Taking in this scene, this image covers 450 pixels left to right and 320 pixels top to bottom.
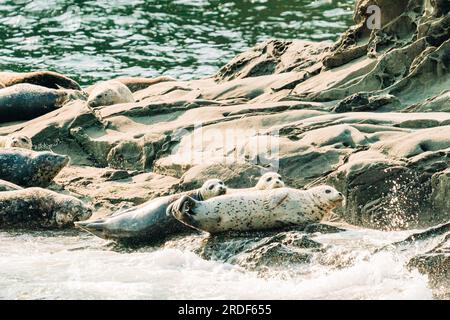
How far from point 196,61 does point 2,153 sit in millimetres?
8074

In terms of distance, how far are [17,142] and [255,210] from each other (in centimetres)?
391

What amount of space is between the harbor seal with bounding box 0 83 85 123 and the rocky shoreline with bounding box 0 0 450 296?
0.21 meters

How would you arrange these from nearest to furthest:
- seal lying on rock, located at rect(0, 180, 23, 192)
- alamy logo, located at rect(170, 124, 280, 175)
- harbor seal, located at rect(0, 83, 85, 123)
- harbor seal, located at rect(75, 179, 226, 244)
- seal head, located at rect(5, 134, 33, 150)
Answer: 1. harbor seal, located at rect(75, 179, 226, 244)
2. alamy logo, located at rect(170, 124, 280, 175)
3. seal lying on rock, located at rect(0, 180, 23, 192)
4. seal head, located at rect(5, 134, 33, 150)
5. harbor seal, located at rect(0, 83, 85, 123)

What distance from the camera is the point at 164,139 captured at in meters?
11.9

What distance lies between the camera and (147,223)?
9.61 metres

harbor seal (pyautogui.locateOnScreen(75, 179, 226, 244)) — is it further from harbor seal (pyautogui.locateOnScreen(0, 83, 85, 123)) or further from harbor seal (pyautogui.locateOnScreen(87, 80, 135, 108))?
harbor seal (pyautogui.locateOnScreen(0, 83, 85, 123))

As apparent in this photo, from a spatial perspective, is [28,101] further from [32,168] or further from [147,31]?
[147,31]

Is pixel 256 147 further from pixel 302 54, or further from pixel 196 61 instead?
pixel 196 61

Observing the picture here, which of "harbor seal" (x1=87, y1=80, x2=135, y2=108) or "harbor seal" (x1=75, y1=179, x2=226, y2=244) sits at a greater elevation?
"harbor seal" (x1=75, y1=179, x2=226, y2=244)

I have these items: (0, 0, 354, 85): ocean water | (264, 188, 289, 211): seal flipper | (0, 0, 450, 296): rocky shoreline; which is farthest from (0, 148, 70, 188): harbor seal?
(0, 0, 354, 85): ocean water

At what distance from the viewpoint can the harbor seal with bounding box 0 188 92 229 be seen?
1044 cm

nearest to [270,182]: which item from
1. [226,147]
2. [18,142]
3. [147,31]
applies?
[226,147]

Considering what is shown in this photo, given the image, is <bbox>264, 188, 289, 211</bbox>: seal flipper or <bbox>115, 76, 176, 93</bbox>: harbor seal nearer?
<bbox>264, 188, 289, 211</bbox>: seal flipper

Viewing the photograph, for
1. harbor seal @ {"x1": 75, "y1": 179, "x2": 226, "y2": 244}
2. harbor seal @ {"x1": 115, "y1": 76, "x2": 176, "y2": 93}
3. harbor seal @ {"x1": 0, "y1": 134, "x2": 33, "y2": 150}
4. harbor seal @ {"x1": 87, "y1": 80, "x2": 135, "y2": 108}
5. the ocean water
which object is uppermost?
harbor seal @ {"x1": 75, "y1": 179, "x2": 226, "y2": 244}
